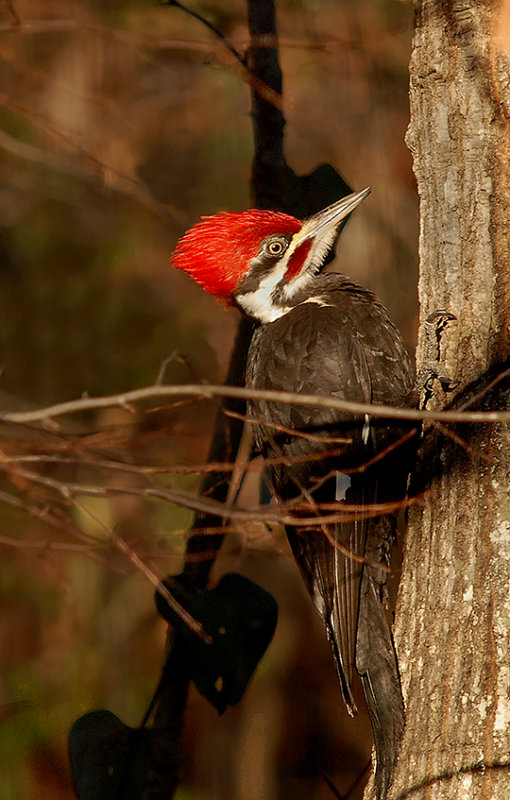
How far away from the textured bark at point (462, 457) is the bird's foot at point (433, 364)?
3 cm

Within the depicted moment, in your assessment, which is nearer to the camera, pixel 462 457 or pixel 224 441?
pixel 462 457

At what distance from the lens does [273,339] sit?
2869 mm

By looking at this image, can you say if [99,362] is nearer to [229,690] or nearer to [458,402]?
[229,690]

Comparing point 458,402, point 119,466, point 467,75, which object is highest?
point 467,75

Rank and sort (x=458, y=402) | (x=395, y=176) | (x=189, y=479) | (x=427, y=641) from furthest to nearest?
(x=395, y=176), (x=189, y=479), (x=458, y=402), (x=427, y=641)

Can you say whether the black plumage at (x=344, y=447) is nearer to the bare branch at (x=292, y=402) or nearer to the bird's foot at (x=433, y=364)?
the bird's foot at (x=433, y=364)

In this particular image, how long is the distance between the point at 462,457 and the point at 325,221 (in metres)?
1.16

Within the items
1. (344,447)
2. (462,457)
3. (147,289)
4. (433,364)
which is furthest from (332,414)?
(147,289)

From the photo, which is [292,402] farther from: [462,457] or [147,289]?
Result: [147,289]

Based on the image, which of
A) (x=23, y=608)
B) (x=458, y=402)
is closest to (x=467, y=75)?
(x=458, y=402)

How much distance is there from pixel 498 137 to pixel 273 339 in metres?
0.93

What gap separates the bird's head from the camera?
302 cm

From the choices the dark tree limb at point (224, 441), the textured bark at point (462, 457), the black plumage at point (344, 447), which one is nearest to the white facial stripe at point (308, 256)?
the black plumage at point (344, 447)

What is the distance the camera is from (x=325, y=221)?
3.07 metres
